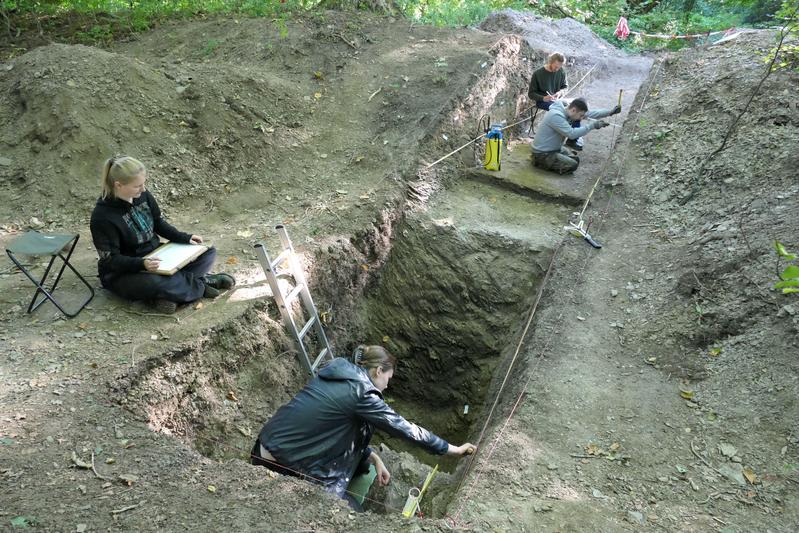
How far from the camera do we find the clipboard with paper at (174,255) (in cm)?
477

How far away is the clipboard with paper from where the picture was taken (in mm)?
4773

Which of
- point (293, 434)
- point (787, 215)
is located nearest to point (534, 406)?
point (293, 434)

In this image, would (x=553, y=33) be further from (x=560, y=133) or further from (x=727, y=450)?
(x=727, y=450)

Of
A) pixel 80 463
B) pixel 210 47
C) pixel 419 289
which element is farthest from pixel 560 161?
pixel 80 463

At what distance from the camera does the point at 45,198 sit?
6488 mm

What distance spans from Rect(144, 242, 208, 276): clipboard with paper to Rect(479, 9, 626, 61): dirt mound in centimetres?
1033

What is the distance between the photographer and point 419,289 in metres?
7.17

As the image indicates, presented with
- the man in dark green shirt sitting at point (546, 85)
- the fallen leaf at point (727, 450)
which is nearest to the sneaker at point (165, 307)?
the fallen leaf at point (727, 450)

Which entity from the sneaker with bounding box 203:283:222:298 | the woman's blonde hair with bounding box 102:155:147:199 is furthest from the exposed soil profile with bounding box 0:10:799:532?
the woman's blonde hair with bounding box 102:155:147:199

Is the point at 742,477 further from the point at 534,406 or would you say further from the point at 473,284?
the point at 473,284

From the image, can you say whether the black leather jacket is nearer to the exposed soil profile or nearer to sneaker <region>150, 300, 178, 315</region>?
the exposed soil profile

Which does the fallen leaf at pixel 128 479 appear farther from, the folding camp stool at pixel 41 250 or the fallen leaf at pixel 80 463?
the folding camp stool at pixel 41 250

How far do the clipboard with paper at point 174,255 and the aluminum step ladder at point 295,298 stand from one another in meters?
0.69

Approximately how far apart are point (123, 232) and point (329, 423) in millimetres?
2659
